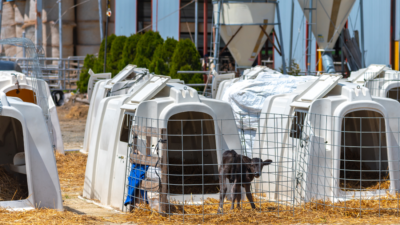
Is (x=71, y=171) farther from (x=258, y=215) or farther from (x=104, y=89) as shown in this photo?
(x=258, y=215)

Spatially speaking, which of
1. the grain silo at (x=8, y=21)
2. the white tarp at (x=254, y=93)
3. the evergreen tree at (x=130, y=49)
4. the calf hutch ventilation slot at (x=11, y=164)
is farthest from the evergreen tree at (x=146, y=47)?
the grain silo at (x=8, y=21)

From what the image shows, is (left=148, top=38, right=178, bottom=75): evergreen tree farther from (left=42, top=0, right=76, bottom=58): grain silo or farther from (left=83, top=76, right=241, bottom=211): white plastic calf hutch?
(left=42, top=0, right=76, bottom=58): grain silo

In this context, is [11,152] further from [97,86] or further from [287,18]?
[287,18]

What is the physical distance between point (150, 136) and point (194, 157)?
2.12 m

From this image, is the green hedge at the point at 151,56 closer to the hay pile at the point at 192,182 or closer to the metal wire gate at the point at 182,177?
the hay pile at the point at 192,182

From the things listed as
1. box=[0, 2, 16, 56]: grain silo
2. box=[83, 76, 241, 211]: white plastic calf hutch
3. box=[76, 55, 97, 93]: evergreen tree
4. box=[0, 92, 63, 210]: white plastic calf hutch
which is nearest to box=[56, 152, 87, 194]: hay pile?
box=[83, 76, 241, 211]: white plastic calf hutch

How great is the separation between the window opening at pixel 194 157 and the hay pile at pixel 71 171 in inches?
64.6

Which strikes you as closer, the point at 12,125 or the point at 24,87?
the point at 12,125

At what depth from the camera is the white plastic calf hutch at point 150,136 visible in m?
5.93

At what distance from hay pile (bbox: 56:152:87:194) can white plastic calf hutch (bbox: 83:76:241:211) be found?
0.79m

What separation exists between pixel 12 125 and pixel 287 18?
49.5 feet

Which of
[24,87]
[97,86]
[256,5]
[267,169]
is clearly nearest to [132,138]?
[267,169]

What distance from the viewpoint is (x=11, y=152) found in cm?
762

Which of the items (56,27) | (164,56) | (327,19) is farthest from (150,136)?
(56,27)
